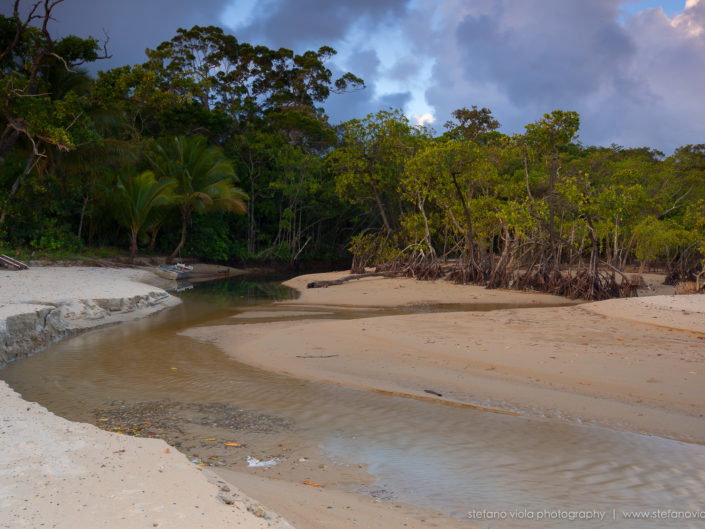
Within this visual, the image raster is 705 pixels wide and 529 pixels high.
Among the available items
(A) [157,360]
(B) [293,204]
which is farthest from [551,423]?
(B) [293,204]

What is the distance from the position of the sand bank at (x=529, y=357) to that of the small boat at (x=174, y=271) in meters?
11.9

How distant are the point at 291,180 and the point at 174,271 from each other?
10.9m

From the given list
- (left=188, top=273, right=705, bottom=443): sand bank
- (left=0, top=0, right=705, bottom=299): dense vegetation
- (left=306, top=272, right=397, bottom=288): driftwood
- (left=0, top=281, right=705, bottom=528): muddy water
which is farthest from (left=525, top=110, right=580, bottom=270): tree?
(left=0, top=281, right=705, bottom=528): muddy water

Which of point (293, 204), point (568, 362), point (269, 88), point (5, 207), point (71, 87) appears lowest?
point (568, 362)

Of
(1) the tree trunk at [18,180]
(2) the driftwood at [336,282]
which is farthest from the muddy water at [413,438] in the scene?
(1) the tree trunk at [18,180]

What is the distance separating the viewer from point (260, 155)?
3058 cm

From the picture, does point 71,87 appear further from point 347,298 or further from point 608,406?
point 608,406

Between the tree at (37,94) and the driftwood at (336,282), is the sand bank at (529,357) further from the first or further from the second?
the tree at (37,94)

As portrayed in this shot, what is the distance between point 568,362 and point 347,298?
919 centimetres

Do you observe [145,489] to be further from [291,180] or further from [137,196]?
[291,180]

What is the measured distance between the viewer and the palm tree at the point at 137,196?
2172cm

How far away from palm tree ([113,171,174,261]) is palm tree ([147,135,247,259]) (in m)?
1.74

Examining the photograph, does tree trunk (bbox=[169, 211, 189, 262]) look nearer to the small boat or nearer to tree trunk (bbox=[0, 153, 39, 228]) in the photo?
the small boat

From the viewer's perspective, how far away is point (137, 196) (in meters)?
21.7
